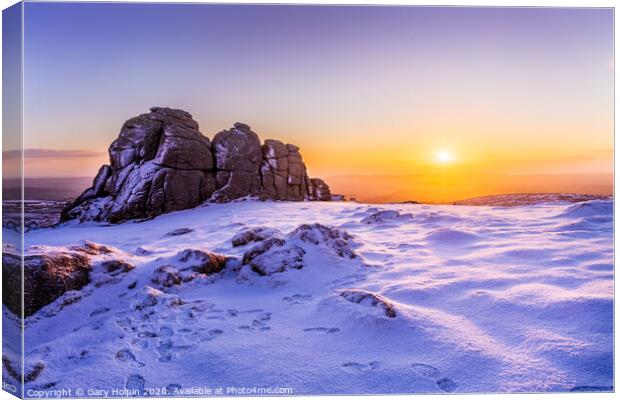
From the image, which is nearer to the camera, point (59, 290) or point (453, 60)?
point (59, 290)

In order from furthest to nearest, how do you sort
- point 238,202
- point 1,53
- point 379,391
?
point 238,202 → point 1,53 → point 379,391

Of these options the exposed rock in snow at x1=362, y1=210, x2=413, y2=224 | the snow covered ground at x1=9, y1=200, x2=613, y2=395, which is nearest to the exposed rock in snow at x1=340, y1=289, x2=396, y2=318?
the snow covered ground at x1=9, y1=200, x2=613, y2=395

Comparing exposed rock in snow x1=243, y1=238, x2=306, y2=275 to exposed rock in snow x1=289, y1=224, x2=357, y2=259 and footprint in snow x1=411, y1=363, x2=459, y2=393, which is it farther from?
footprint in snow x1=411, y1=363, x2=459, y2=393

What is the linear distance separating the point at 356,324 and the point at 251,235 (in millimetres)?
2080

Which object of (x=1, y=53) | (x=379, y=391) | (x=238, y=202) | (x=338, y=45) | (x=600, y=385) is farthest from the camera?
(x=238, y=202)

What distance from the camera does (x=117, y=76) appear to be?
4.32m

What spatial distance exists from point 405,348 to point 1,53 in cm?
407

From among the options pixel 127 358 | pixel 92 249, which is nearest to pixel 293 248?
pixel 127 358

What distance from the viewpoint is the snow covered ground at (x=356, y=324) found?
329 centimetres

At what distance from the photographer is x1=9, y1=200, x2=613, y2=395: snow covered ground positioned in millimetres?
3289

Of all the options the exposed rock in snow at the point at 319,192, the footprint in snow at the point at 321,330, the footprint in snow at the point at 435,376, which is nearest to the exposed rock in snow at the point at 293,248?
the footprint in snow at the point at 321,330

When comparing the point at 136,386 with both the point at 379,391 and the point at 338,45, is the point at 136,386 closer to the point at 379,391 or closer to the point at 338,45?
the point at 379,391

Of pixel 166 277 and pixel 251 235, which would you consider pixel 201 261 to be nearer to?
pixel 166 277

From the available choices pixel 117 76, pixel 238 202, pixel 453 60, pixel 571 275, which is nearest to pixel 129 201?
pixel 238 202
